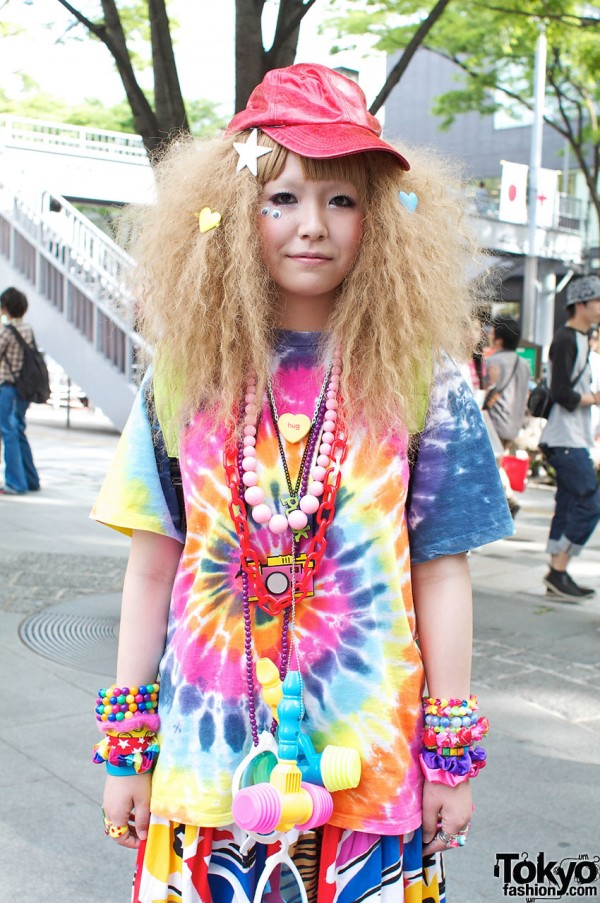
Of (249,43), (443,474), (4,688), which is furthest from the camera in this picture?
(249,43)

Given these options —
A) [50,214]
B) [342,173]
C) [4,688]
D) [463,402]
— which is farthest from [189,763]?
[50,214]

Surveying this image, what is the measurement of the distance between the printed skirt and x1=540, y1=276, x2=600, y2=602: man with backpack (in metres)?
4.82

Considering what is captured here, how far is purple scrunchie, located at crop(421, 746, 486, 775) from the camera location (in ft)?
5.33

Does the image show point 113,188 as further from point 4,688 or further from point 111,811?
point 111,811

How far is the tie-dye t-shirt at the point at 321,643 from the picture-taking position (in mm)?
1620

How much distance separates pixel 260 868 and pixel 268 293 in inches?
37.8

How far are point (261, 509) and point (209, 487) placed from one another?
0.11 metres

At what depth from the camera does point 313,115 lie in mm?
1711

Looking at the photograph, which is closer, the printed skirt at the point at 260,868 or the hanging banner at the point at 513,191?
the printed skirt at the point at 260,868

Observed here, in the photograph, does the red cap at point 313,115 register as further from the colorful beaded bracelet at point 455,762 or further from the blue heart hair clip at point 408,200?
the colorful beaded bracelet at point 455,762

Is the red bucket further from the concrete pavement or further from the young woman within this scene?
the young woman

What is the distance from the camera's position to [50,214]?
491 inches

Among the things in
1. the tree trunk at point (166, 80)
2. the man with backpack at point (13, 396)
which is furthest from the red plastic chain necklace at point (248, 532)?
the man with backpack at point (13, 396)

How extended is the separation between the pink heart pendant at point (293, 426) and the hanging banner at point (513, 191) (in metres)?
16.0
